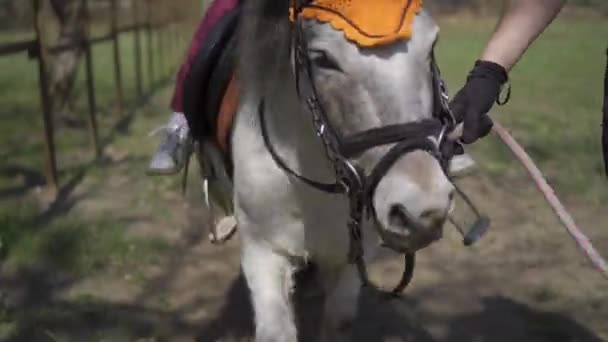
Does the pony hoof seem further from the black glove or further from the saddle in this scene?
the black glove

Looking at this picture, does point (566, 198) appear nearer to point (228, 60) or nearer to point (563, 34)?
point (228, 60)

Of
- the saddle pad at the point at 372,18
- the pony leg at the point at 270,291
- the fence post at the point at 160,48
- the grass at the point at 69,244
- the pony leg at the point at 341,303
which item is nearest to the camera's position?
the saddle pad at the point at 372,18

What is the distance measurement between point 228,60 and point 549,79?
10435 millimetres

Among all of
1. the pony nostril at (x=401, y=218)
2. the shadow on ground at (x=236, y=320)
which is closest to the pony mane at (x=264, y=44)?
the pony nostril at (x=401, y=218)

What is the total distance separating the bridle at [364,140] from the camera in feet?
5.04

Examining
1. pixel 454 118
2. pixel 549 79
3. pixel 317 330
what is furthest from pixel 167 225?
pixel 549 79

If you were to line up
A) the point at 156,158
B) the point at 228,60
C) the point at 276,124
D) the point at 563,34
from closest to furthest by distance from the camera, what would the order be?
the point at 276,124, the point at 228,60, the point at 156,158, the point at 563,34

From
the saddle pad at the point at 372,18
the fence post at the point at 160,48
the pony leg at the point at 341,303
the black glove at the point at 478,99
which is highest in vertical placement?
the saddle pad at the point at 372,18

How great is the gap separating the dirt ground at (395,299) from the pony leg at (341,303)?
535mm

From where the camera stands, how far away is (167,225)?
4.72m

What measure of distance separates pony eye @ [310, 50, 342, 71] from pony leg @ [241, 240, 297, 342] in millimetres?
824

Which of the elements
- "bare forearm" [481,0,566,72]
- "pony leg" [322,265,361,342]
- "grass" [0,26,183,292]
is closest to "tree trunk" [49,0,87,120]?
"grass" [0,26,183,292]

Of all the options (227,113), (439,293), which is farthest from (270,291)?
(439,293)

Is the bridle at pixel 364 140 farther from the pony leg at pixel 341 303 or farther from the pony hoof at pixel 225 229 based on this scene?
the pony hoof at pixel 225 229
